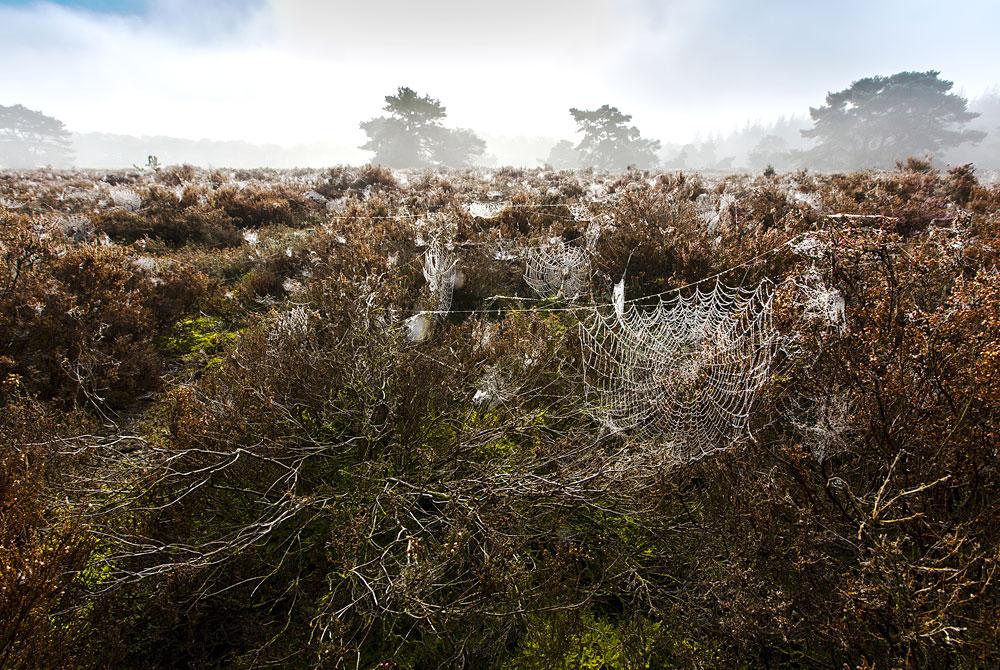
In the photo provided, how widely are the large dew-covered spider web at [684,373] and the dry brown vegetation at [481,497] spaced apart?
0.17 m

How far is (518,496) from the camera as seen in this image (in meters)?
1.99

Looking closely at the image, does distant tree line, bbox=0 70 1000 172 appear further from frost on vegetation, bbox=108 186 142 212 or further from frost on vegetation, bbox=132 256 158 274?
frost on vegetation, bbox=132 256 158 274

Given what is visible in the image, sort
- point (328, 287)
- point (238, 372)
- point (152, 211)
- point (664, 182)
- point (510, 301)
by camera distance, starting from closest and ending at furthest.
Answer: point (238, 372), point (328, 287), point (510, 301), point (152, 211), point (664, 182)

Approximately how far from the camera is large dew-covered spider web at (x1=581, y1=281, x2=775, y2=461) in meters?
2.70

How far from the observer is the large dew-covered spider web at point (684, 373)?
8.84 feet

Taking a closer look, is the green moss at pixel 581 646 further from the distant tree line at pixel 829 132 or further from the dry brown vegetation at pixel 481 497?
the distant tree line at pixel 829 132

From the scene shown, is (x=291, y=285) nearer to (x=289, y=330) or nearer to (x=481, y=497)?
(x=289, y=330)

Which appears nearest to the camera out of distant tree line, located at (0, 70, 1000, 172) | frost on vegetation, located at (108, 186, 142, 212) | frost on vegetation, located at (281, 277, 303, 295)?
frost on vegetation, located at (281, 277, 303, 295)

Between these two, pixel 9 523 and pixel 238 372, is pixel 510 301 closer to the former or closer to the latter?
pixel 238 372

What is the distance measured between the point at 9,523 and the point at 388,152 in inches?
1861

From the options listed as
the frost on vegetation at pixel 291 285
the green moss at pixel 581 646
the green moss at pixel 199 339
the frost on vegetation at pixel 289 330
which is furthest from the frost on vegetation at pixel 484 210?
the green moss at pixel 581 646

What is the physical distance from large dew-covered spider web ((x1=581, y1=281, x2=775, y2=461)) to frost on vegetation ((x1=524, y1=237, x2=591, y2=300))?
1.15 metres

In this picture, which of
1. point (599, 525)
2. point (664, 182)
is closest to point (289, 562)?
point (599, 525)

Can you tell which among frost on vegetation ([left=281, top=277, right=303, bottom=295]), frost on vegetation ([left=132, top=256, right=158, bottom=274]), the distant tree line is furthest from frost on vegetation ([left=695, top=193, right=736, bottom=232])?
the distant tree line
